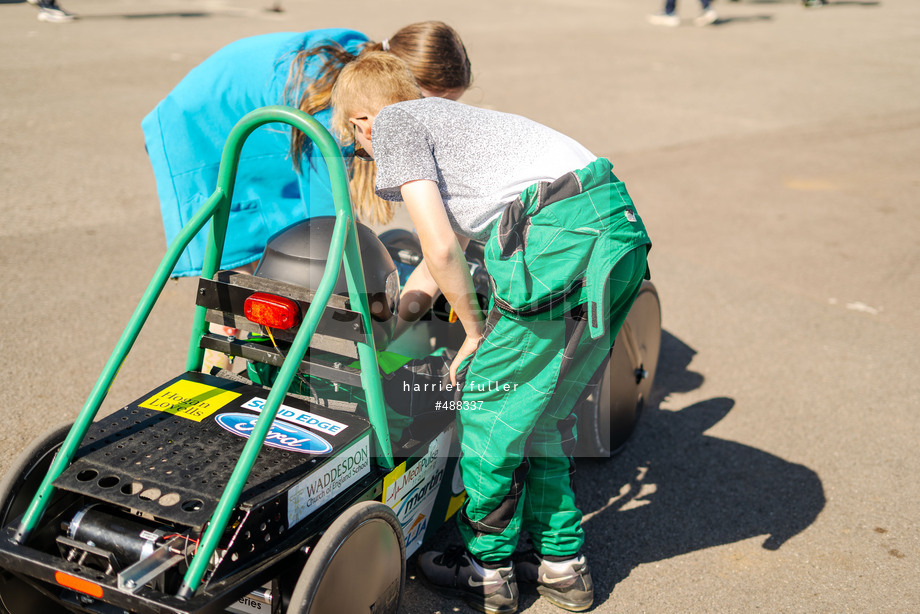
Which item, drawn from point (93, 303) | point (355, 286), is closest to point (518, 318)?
point (355, 286)

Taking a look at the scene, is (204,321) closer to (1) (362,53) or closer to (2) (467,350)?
(2) (467,350)

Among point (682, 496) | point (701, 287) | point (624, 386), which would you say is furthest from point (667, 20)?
point (682, 496)

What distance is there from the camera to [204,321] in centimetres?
230

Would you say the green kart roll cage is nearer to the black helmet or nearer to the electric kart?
the electric kart

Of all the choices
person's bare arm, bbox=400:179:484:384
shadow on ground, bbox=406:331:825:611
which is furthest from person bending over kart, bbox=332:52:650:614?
shadow on ground, bbox=406:331:825:611

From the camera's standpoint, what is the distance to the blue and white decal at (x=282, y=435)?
2.04m

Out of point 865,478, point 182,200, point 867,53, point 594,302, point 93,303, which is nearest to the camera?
point 594,302

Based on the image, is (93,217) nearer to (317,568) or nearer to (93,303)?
(93,303)

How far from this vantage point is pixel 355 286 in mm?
2062

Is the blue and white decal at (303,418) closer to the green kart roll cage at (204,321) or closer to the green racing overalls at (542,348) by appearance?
the green kart roll cage at (204,321)

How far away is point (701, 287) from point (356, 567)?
357cm

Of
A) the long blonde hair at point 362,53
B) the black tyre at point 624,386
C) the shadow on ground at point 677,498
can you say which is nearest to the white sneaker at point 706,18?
the shadow on ground at point 677,498

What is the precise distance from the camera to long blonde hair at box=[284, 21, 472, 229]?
268 centimetres

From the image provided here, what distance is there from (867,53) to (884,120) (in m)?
5.05
